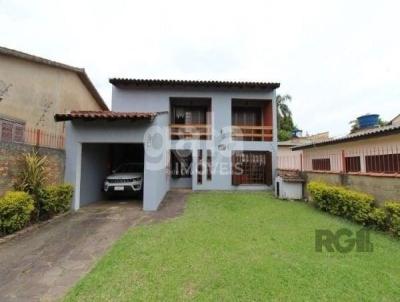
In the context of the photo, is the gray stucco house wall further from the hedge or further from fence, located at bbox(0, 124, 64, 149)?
fence, located at bbox(0, 124, 64, 149)

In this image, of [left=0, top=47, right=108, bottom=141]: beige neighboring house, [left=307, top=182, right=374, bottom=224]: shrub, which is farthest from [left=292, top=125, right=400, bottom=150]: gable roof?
[left=0, top=47, right=108, bottom=141]: beige neighboring house

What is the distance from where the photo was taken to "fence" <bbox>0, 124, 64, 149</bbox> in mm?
7590

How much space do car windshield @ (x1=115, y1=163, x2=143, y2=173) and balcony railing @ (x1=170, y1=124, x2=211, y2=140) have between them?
3.05 metres

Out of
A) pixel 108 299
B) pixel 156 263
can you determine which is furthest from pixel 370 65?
pixel 108 299

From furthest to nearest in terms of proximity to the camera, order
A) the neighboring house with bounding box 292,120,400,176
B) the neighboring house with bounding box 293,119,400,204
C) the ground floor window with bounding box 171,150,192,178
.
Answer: the ground floor window with bounding box 171,150,192,178
the neighboring house with bounding box 292,120,400,176
the neighboring house with bounding box 293,119,400,204

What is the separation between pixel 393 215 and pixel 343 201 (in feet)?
5.71

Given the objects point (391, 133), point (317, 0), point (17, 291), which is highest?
point (317, 0)

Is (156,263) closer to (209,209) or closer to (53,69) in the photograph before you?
(209,209)

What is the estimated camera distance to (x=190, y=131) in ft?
47.7

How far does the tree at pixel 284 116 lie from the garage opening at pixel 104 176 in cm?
2112

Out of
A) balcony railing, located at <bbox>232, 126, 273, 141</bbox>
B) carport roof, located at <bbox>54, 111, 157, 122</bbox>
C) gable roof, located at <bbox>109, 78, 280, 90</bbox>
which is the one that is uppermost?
gable roof, located at <bbox>109, 78, 280, 90</bbox>

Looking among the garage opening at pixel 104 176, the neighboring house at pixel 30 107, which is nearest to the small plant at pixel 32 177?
the neighboring house at pixel 30 107

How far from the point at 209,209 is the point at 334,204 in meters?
4.41

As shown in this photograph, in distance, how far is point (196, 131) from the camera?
47.6ft
